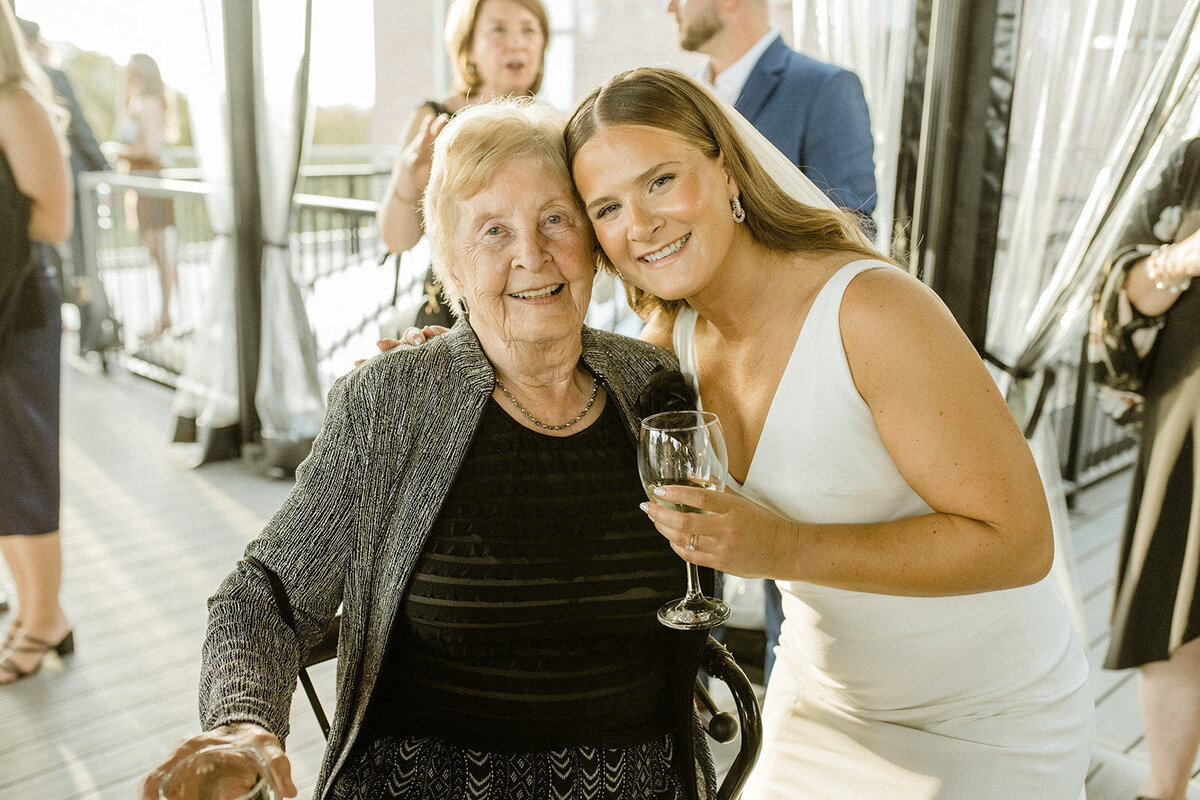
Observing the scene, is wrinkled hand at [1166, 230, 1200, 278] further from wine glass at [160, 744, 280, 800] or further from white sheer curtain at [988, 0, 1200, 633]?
wine glass at [160, 744, 280, 800]

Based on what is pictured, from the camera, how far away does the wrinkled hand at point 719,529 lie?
42.0 inches


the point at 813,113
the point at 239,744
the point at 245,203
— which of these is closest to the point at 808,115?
the point at 813,113

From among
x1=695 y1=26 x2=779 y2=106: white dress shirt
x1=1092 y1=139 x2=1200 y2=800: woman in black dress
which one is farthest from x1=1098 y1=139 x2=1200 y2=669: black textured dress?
x1=695 y1=26 x2=779 y2=106: white dress shirt

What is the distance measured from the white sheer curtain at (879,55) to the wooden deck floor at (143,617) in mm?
1597

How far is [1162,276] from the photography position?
2.05 meters

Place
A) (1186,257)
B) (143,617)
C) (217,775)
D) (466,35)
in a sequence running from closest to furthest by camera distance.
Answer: (217,775) < (1186,257) < (466,35) < (143,617)

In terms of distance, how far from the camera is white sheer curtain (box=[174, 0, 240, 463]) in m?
4.34

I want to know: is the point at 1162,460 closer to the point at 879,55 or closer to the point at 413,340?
the point at 879,55

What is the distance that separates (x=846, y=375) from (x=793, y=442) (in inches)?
5.1

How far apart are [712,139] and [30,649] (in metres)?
2.72

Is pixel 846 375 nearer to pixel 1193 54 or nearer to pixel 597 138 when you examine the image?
pixel 597 138

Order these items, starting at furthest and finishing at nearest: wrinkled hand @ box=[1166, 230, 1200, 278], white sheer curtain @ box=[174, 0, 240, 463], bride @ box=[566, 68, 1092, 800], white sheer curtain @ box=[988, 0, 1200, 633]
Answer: white sheer curtain @ box=[174, 0, 240, 463]
white sheer curtain @ box=[988, 0, 1200, 633]
wrinkled hand @ box=[1166, 230, 1200, 278]
bride @ box=[566, 68, 1092, 800]

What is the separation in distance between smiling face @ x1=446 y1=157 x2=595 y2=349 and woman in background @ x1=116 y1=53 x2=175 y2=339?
18.5 feet

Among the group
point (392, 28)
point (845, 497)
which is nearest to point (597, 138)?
point (845, 497)
